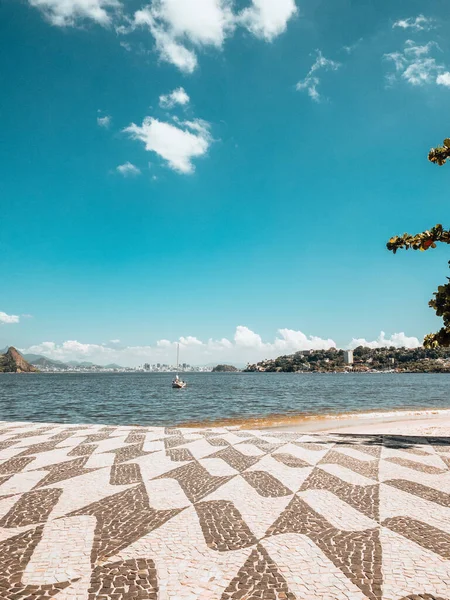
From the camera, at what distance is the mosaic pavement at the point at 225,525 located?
435 cm

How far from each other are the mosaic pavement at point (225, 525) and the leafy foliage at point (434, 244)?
410 centimetres

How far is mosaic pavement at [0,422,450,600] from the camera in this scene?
4.35 meters

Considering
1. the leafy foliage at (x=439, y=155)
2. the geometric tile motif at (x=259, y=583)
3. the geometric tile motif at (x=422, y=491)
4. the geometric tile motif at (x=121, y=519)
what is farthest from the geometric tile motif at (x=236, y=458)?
the leafy foliage at (x=439, y=155)

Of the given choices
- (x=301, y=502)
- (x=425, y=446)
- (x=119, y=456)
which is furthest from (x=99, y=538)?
(x=425, y=446)

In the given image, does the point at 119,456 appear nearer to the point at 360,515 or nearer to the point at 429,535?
the point at 360,515

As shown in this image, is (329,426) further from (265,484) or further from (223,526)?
(223,526)

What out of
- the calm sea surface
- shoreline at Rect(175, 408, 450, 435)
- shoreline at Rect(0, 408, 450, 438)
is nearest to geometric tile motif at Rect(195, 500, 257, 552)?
shoreline at Rect(0, 408, 450, 438)

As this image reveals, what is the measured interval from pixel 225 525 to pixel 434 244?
34.4 ft

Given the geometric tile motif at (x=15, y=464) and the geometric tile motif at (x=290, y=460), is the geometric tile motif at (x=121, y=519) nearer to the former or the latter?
the geometric tile motif at (x=15, y=464)

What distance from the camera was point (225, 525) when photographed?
606 cm

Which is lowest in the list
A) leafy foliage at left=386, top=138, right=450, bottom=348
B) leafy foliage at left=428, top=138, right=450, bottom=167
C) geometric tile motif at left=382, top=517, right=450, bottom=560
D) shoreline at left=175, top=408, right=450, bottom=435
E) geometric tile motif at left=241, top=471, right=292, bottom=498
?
shoreline at left=175, top=408, right=450, bottom=435

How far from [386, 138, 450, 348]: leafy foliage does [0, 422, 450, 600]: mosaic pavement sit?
4.10 metres

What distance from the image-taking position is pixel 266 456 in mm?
11164

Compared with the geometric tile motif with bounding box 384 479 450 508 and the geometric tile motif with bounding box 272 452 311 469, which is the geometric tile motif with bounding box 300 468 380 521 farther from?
the geometric tile motif with bounding box 272 452 311 469
